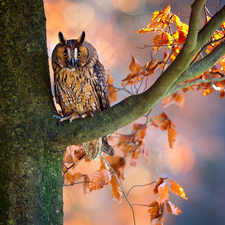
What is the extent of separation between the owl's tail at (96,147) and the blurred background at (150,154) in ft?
5.62

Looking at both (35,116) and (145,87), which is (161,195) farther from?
(35,116)

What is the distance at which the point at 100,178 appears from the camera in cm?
123

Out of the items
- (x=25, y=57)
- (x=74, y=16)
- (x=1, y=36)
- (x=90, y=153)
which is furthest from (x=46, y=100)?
(x=74, y=16)

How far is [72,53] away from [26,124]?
55 cm

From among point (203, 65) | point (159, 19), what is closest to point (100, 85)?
point (159, 19)

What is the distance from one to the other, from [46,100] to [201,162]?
2.90 m

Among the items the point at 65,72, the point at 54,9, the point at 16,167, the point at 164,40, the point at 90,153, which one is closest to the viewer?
the point at 16,167

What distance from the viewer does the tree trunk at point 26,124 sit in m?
0.94

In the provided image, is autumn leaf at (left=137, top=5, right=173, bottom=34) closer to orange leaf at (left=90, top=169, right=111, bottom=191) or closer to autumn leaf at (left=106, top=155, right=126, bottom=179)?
orange leaf at (left=90, top=169, right=111, bottom=191)

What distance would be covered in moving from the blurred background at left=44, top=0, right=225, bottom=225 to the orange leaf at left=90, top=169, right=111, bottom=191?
2.01 meters

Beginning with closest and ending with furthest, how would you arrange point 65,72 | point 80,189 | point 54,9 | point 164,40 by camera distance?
point 164,40
point 65,72
point 54,9
point 80,189

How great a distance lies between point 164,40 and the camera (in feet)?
3.95

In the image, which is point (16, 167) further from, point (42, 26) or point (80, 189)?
point (80, 189)

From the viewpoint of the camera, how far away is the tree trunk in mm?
936
